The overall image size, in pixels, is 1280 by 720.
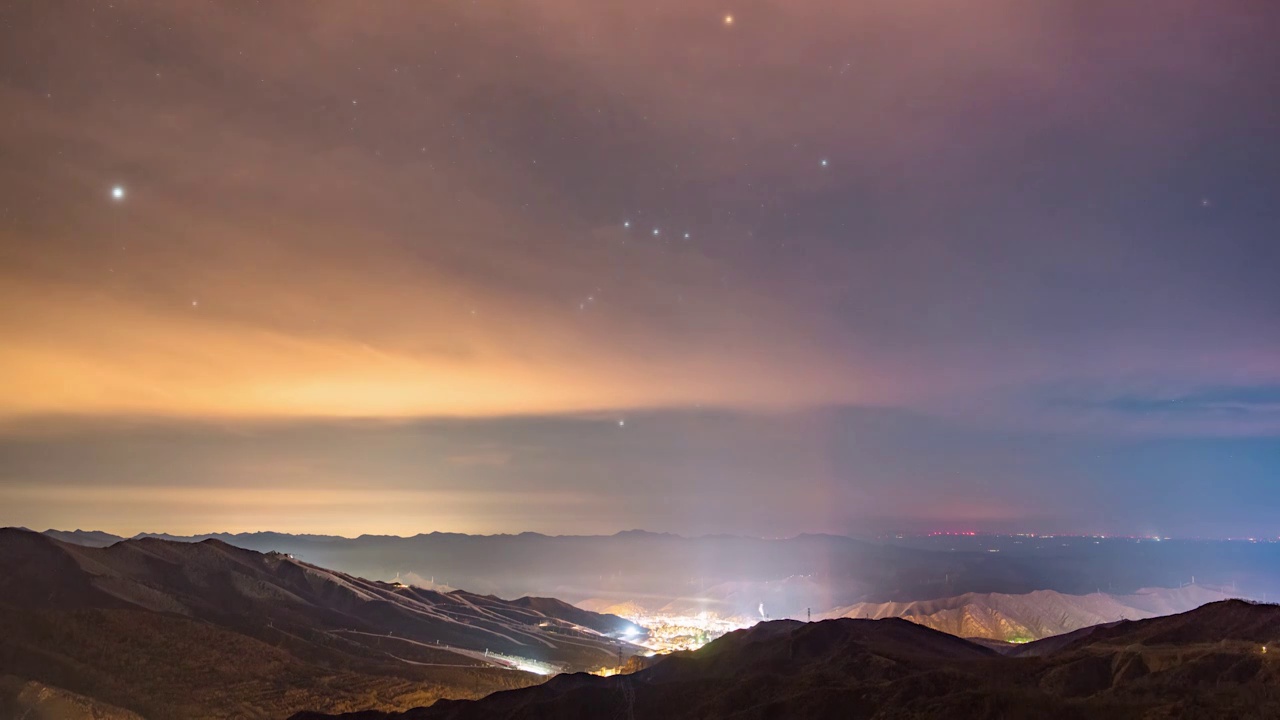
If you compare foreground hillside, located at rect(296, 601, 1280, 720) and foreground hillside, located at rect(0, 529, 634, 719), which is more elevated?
foreground hillside, located at rect(296, 601, 1280, 720)

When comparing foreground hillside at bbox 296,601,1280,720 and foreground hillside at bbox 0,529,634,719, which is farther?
foreground hillside at bbox 0,529,634,719

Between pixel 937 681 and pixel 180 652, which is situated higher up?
pixel 937 681

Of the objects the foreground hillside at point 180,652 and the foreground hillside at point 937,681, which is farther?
the foreground hillside at point 180,652

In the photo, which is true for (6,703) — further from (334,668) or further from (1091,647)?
(1091,647)

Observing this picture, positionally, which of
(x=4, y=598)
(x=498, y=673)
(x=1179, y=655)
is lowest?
(x=498, y=673)

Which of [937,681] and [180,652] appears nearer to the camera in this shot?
[937,681]

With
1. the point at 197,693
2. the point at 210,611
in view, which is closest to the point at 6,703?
the point at 197,693

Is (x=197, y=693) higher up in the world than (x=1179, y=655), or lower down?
lower down

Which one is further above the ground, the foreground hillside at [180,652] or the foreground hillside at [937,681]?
the foreground hillside at [937,681]
